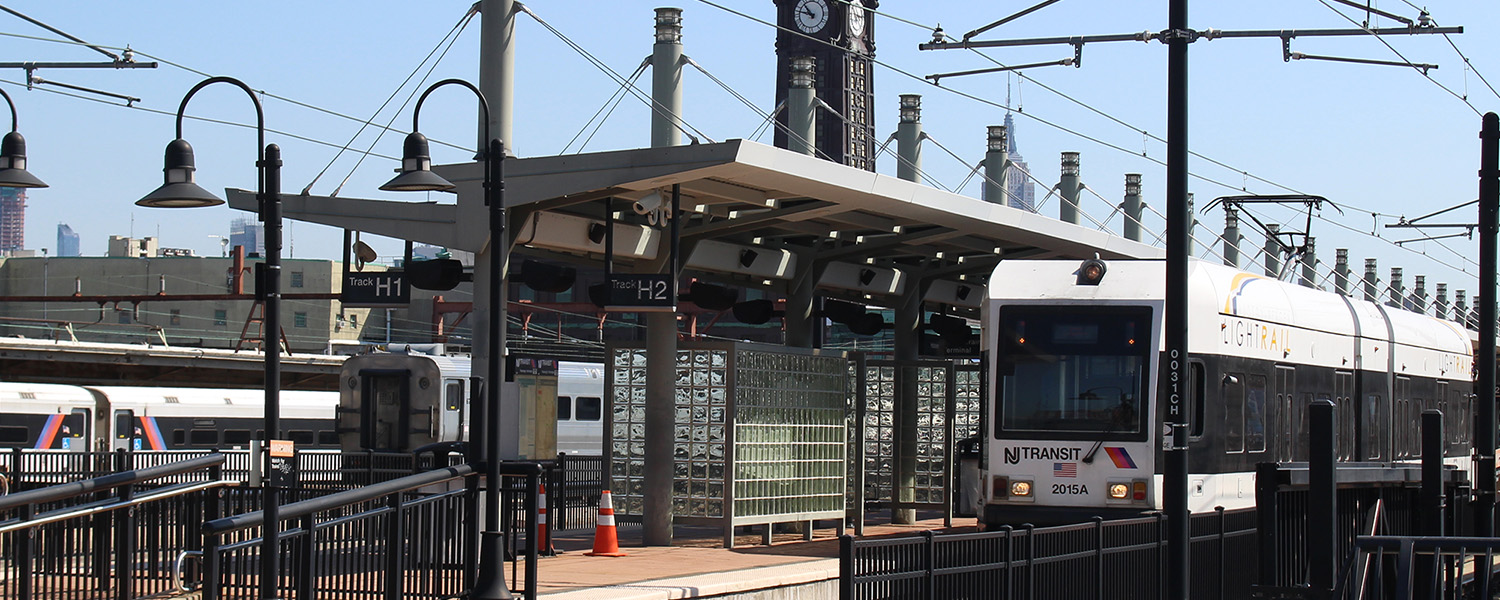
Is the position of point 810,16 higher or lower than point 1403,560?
higher

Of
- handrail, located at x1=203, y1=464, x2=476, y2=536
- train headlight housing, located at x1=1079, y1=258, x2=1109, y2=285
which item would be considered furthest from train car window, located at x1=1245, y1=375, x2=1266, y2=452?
handrail, located at x1=203, y1=464, x2=476, y2=536

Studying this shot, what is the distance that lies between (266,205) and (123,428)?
23138 mm

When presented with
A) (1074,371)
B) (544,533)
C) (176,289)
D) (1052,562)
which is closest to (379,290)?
(544,533)

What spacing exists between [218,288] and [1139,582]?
8455 cm

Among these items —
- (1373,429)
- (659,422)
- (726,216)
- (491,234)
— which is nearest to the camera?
(491,234)

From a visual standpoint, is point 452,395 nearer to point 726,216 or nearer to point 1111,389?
point 726,216

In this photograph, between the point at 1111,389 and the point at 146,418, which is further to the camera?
the point at 146,418

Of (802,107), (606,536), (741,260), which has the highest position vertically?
(802,107)

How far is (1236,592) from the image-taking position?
52.2 feet

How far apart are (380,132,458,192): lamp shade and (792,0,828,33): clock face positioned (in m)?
115

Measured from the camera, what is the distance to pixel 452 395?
31.9 metres

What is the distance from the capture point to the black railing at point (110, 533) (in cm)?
1106

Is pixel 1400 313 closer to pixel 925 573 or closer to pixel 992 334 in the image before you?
pixel 992 334

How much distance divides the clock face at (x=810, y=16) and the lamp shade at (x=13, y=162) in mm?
115516
